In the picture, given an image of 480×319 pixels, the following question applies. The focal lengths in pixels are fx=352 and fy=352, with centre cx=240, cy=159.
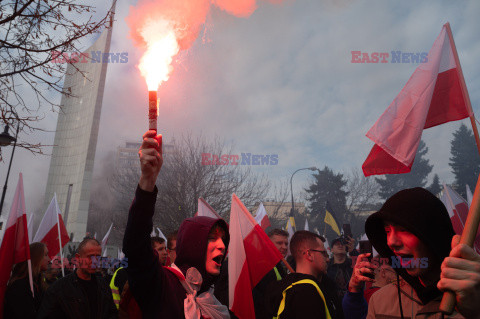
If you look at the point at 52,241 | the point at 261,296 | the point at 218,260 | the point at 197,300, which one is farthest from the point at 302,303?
the point at 52,241

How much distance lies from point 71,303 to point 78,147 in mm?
68520

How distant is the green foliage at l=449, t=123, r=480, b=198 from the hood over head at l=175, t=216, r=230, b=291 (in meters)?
60.9

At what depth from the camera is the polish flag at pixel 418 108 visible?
14.1 feet

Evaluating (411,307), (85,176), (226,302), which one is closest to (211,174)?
(226,302)

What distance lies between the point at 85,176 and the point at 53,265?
5777 cm

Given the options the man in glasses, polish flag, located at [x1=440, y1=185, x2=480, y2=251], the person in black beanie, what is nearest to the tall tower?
polish flag, located at [x1=440, y1=185, x2=480, y2=251]

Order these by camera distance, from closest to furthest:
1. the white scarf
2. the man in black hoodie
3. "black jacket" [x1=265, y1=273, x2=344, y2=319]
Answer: the man in black hoodie < the white scarf < "black jacket" [x1=265, y1=273, x2=344, y2=319]

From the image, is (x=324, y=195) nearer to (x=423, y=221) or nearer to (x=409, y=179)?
(x=409, y=179)

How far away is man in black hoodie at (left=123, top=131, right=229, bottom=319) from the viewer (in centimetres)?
216

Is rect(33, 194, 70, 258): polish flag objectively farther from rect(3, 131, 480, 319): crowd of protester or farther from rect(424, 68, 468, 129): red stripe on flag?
rect(424, 68, 468, 129): red stripe on flag

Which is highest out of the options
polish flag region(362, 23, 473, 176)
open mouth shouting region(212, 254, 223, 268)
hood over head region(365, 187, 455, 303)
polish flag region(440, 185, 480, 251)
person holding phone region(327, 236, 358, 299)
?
polish flag region(362, 23, 473, 176)

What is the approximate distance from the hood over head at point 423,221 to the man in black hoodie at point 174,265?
1.50m

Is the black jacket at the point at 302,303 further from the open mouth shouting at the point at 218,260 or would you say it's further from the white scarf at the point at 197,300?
the open mouth shouting at the point at 218,260

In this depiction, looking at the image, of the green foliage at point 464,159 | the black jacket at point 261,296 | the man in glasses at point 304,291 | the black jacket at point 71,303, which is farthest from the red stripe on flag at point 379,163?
the green foliage at point 464,159
